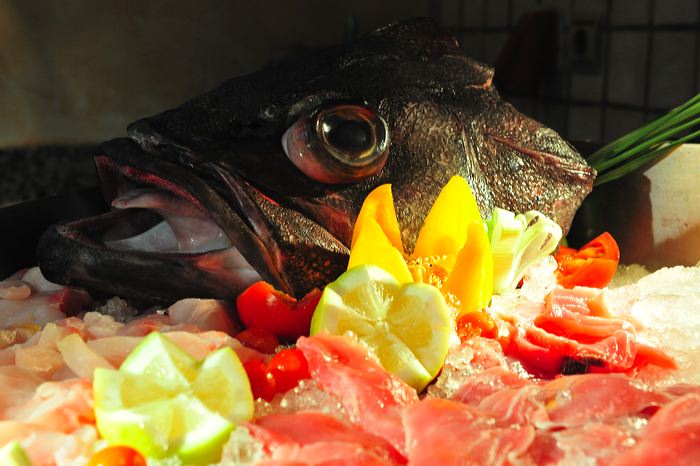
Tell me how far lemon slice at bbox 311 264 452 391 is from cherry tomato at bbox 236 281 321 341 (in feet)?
0.56

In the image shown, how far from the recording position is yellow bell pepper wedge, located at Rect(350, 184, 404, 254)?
69.5 inches

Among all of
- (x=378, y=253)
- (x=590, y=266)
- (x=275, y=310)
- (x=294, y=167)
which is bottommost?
(x=590, y=266)

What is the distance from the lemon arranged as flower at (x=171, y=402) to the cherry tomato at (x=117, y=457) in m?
0.02

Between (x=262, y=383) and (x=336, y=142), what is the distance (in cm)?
63

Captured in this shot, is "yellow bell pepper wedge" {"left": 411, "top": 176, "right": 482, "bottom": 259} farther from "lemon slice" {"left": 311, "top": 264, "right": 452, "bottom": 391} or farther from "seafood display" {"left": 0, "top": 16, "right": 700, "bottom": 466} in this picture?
"lemon slice" {"left": 311, "top": 264, "right": 452, "bottom": 391}

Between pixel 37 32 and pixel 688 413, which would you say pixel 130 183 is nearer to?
pixel 688 413

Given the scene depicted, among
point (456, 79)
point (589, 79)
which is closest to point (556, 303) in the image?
point (456, 79)

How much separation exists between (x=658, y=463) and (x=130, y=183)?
1365 mm

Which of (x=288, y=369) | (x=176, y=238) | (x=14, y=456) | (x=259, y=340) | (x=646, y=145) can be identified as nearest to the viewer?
(x=14, y=456)

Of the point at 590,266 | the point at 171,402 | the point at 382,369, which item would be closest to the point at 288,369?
the point at 382,369

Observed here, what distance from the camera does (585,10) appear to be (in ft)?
13.3

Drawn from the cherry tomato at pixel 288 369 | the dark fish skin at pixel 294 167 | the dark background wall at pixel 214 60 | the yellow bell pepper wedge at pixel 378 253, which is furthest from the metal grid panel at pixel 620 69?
the cherry tomato at pixel 288 369

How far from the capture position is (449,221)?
1.82 m

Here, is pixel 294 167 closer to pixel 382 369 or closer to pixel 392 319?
pixel 392 319
